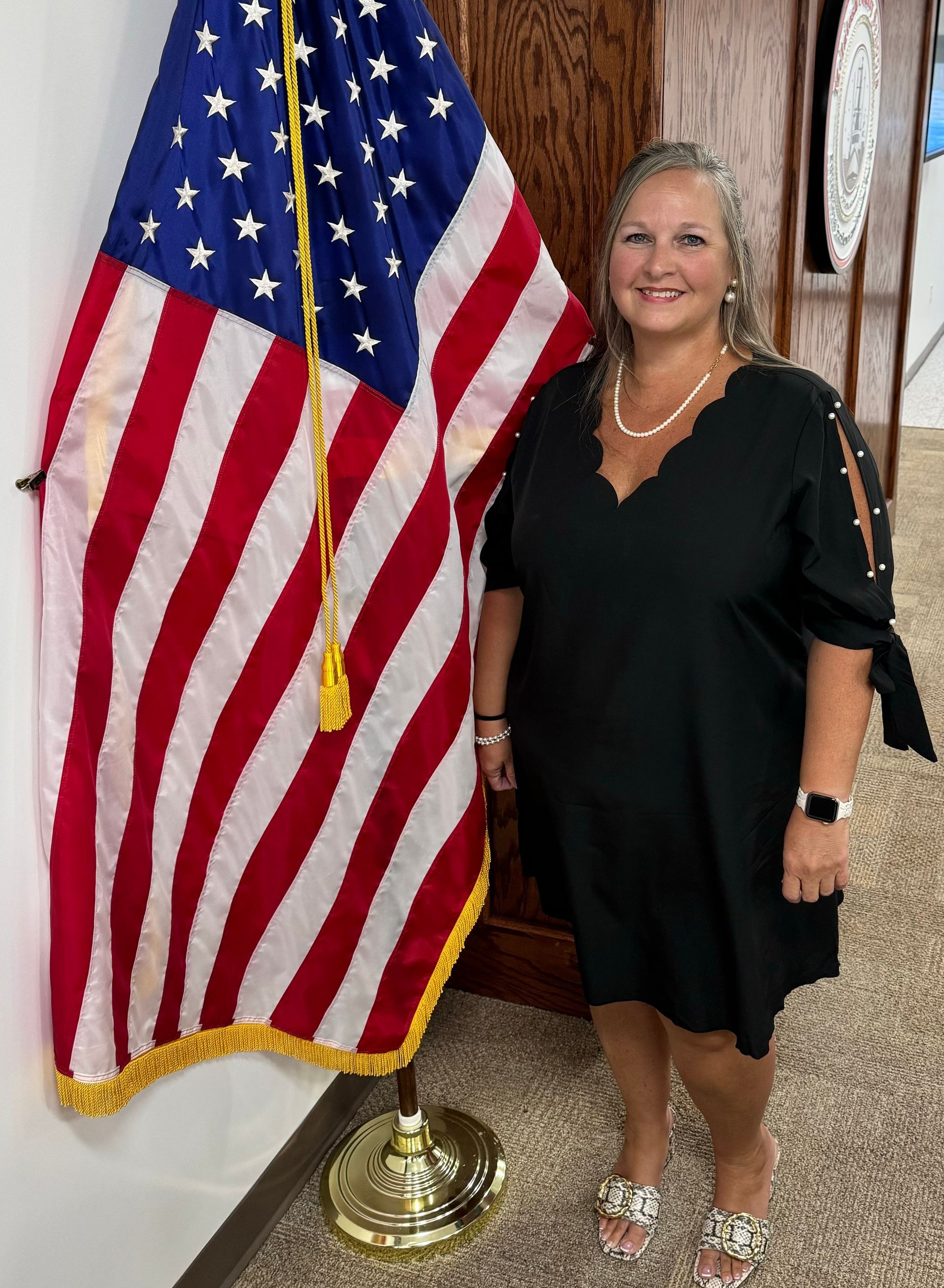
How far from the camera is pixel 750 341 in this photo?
1.52m

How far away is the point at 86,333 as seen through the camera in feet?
4.11

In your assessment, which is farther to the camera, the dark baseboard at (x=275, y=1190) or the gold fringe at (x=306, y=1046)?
the dark baseboard at (x=275, y=1190)

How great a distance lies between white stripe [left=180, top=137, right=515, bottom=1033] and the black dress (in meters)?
0.18

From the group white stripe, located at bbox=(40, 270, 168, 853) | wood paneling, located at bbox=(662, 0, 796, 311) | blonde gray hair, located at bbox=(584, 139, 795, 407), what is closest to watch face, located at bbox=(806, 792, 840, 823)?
blonde gray hair, located at bbox=(584, 139, 795, 407)

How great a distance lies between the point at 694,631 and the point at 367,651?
42 centimetres

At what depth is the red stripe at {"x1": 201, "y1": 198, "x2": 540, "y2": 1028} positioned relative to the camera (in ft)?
4.95

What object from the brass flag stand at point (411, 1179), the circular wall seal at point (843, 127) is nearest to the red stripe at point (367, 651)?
the brass flag stand at point (411, 1179)

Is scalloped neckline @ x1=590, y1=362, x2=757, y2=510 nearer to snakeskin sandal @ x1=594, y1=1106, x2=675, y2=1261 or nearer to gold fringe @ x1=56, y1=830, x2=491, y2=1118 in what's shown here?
gold fringe @ x1=56, y1=830, x2=491, y2=1118

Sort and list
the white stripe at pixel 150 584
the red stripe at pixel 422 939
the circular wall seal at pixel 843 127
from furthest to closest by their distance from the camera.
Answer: the circular wall seal at pixel 843 127 → the red stripe at pixel 422 939 → the white stripe at pixel 150 584

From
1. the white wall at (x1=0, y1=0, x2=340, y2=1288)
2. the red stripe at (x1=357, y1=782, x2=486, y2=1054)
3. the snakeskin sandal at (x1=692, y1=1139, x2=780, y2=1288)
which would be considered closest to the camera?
the white wall at (x1=0, y1=0, x2=340, y2=1288)

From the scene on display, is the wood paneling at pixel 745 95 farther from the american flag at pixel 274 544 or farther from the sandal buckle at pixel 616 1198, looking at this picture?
the sandal buckle at pixel 616 1198

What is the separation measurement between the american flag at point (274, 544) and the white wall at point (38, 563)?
39 mm

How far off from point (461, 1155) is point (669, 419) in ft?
4.29

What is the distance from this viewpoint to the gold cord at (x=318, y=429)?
1282 mm
